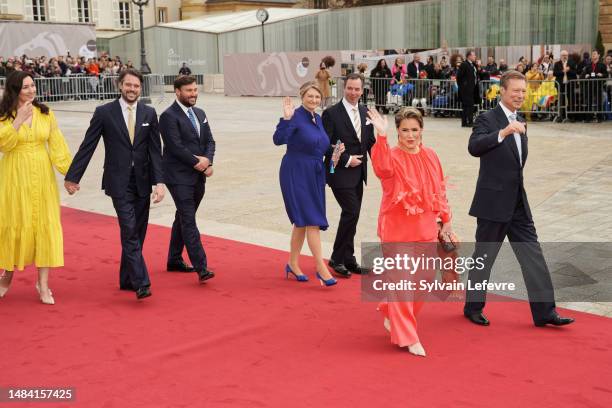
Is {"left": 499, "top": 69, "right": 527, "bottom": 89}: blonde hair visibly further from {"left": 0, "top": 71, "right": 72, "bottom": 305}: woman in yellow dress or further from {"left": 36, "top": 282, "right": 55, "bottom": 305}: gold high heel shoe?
{"left": 36, "top": 282, "right": 55, "bottom": 305}: gold high heel shoe

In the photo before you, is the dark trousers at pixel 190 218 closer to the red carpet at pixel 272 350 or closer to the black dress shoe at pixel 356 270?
the red carpet at pixel 272 350

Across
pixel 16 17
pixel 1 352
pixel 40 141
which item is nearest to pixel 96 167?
pixel 40 141

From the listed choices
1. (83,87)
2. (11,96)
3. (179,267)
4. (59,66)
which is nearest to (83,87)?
(83,87)

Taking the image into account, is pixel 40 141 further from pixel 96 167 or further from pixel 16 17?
pixel 16 17

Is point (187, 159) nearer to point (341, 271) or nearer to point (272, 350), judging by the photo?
point (341, 271)

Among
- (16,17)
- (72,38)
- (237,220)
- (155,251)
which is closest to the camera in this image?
(155,251)

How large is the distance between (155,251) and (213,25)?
3740 cm

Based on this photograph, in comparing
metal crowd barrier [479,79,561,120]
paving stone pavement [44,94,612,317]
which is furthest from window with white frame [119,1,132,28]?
metal crowd barrier [479,79,561,120]

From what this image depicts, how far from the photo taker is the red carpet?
473 centimetres

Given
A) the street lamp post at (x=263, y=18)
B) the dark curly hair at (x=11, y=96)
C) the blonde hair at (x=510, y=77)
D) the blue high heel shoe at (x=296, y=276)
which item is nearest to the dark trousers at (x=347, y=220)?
the blue high heel shoe at (x=296, y=276)

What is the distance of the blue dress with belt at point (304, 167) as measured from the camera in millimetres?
7180

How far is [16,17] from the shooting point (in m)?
54.1

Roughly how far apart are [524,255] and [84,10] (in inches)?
2343

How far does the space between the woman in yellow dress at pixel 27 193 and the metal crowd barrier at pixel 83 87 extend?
24.6 metres
